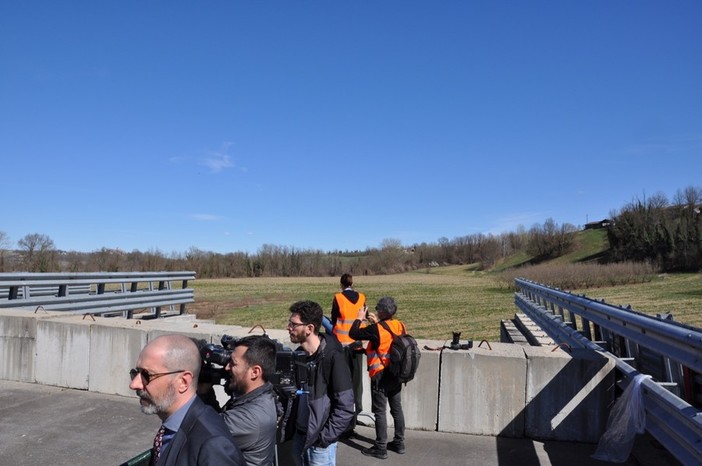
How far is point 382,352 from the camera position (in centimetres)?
511

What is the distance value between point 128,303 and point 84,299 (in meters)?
0.93

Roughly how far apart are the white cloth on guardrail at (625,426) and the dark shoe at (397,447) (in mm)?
1762

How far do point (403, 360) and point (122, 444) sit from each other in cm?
282

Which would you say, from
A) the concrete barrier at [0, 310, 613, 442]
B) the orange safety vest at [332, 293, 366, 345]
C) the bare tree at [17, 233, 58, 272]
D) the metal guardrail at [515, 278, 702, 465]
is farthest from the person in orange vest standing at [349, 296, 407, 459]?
the bare tree at [17, 233, 58, 272]

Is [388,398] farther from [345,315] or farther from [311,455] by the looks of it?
[311,455]

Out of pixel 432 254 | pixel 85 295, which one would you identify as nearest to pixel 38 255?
pixel 85 295

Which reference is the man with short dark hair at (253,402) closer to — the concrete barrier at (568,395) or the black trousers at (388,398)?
the black trousers at (388,398)

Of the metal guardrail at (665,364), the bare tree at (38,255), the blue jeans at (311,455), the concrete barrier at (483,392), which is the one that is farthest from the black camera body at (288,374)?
the bare tree at (38,255)

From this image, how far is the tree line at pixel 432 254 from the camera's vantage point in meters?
45.5

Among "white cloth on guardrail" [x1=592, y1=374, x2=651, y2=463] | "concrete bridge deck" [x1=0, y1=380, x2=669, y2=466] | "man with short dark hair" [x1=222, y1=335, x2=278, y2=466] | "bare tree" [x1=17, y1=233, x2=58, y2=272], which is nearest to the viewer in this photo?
"man with short dark hair" [x1=222, y1=335, x2=278, y2=466]

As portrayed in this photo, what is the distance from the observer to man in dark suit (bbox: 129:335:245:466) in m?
2.04

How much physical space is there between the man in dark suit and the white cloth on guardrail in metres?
2.95

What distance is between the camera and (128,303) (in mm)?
10227

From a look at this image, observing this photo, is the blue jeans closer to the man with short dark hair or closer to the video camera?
the video camera
